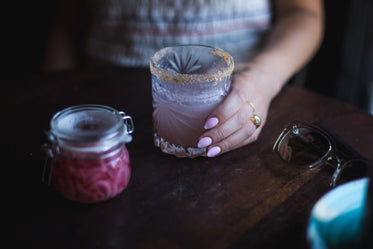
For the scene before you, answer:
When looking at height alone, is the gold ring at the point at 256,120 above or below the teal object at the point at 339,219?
below

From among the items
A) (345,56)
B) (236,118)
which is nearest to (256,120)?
(236,118)

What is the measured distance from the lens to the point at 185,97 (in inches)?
26.1

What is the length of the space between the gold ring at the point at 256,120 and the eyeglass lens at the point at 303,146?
54 mm

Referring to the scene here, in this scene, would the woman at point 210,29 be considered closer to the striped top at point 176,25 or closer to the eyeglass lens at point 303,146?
the striped top at point 176,25

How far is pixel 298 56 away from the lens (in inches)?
43.6

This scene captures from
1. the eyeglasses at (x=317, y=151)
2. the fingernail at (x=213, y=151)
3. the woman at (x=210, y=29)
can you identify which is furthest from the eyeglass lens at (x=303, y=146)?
the woman at (x=210, y=29)

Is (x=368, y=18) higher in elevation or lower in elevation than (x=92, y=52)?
higher

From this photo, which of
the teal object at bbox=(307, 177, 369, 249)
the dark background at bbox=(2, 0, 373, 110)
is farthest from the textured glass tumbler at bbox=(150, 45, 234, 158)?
the dark background at bbox=(2, 0, 373, 110)

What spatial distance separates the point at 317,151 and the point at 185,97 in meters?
0.26

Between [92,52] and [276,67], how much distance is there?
686 millimetres

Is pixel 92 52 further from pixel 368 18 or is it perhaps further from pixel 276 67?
pixel 368 18

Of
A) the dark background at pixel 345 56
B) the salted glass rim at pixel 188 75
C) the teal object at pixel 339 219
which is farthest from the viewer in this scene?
the dark background at pixel 345 56

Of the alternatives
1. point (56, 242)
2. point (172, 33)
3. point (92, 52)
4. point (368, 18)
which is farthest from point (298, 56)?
point (56, 242)

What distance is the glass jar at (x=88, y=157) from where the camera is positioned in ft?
1.83
